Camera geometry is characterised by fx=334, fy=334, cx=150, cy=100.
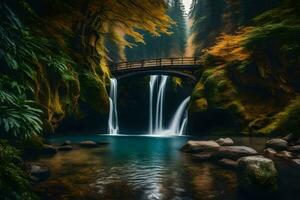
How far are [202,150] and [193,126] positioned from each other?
1049 cm

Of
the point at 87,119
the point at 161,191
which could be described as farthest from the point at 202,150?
the point at 87,119

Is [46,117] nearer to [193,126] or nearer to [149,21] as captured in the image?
[149,21]

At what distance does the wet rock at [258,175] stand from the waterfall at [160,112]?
20.7 m

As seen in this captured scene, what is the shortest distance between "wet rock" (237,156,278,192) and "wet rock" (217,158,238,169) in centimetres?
289

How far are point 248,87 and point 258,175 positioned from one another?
17853mm

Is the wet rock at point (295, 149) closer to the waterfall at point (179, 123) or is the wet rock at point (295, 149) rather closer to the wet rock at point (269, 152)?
the wet rock at point (269, 152)

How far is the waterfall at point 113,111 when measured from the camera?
1238 inches

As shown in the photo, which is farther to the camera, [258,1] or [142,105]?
[142,105]

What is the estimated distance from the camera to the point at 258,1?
93.4 feet

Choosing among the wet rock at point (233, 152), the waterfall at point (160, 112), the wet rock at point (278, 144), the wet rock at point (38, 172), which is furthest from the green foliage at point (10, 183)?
the waterfall at point (160, 112)

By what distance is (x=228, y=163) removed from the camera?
468 inches

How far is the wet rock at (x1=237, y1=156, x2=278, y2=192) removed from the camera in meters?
8.30

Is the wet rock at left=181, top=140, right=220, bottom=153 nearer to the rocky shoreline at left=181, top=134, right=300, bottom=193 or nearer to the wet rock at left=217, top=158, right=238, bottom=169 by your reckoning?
the rocky shoreline at left=181, top=134, right=300, bottom=193

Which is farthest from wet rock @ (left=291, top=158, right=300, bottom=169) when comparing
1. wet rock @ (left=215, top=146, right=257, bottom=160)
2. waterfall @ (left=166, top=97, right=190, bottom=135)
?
waterfall @ (left=166, top=97, right=190, bottom=135)
